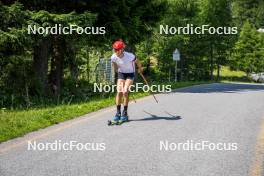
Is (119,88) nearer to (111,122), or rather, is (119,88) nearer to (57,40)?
(111,122)

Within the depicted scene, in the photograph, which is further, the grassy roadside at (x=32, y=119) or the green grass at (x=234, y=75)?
the green grass at (x=234, y=75)

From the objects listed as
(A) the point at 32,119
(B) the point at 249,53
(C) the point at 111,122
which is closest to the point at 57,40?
(A) the point at 32,119

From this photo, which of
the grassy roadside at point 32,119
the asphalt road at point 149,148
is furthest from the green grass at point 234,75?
the asphalt road at point 149,148

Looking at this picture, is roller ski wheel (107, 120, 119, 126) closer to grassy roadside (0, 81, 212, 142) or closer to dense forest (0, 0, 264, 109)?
grassy roadside (0, 81, 212, 142)

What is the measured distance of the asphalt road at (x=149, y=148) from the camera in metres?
6.27

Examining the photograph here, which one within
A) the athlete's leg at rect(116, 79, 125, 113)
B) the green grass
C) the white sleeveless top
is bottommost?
the green grass

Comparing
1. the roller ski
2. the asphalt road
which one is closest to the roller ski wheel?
the roller ski

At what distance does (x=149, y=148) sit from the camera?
7.67 metres

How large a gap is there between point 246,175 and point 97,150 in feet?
8.44

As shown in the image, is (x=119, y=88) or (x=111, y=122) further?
(x=119, y=88)

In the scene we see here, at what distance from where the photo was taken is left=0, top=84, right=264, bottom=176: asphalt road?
247 inches

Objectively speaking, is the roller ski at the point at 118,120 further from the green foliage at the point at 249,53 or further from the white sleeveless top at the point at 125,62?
the green foliage at the point at 249,53

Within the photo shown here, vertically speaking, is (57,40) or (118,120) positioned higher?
(57,40)

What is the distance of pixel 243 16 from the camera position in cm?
11900
